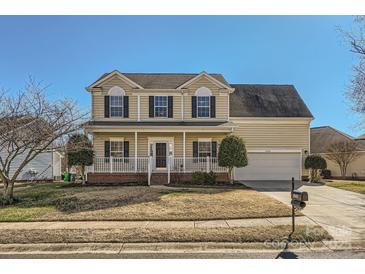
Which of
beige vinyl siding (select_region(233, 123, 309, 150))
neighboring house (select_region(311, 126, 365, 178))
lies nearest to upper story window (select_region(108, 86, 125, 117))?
beige vinyl siding (select_region(233, 123, 309, 150))

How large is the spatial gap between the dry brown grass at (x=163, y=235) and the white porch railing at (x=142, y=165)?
901 centimetres

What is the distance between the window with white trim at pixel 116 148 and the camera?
54.1 ft

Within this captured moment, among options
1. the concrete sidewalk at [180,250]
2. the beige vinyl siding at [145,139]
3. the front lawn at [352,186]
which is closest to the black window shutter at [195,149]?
the beige vinyl siding at [145,139]

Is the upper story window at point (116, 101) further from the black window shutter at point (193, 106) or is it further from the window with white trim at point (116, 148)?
the black window shutter at point (193, 106)

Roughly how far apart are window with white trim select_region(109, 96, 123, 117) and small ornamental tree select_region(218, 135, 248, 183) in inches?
292

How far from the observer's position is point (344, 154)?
2342 cm

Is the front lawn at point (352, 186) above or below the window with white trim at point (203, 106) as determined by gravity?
below

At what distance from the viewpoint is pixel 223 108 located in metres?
17.3

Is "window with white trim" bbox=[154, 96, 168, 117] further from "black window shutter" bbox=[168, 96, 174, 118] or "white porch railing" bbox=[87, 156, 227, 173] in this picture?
"white porch railing" bbox=[87, 156, 227, 173]

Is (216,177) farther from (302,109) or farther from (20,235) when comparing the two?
(20,235)

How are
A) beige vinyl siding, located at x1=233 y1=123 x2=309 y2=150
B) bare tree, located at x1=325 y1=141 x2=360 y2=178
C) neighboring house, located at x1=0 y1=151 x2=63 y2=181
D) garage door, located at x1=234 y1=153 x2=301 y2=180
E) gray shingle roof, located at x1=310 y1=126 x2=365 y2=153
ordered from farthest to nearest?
gray shingle roof, located at x1=310 y1=126 x2=365 y2=153
bare tree, located at x1=325 y1=141 x2=360 y2=178
neighboring house, located at x1=0 y1=151 x2=63 y2=181
beige vinyl siding, located at x1=233 y1=123 x2=309 y2=150
garage door, located at x1=234 y1=153 x2=301 y2=180

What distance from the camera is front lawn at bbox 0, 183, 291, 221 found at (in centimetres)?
730

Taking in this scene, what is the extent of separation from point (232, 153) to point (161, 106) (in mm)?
6119

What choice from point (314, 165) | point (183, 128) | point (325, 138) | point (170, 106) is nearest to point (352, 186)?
point (314, 165)
